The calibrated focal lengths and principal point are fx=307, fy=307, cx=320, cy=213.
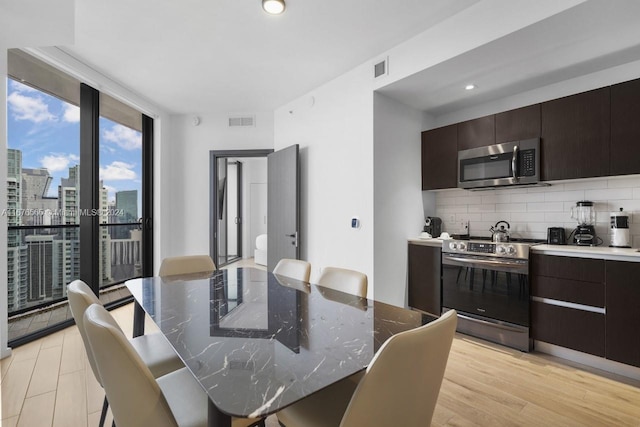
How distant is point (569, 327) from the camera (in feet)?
8.13

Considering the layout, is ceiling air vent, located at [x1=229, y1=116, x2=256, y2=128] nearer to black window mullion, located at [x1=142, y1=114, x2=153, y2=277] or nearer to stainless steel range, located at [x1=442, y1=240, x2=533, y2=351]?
black window mullion, located at [x1=142, y1=114, x2=153, y2=277]

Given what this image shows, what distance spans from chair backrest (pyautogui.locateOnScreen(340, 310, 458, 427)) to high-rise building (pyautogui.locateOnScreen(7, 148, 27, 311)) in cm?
353

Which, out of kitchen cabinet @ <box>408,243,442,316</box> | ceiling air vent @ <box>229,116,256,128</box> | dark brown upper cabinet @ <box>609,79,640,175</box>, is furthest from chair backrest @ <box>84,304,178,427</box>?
ceiling air vent @ <box>229,116,256,128</box>

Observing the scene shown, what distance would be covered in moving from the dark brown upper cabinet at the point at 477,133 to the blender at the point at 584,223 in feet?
3.20

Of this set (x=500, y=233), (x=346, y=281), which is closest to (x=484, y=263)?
(x=500, y=233)

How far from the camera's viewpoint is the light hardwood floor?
1809 millimetres

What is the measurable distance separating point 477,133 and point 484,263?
137cm

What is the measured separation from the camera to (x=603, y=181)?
277 centimetres

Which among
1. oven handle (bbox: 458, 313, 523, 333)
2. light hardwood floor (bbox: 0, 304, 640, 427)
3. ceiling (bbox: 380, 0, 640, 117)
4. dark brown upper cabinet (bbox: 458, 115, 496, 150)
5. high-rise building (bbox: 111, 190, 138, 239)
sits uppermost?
ceiling (bbox: 380, 0, 640, 117)

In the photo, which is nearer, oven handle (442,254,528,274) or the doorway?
oven handle (442,254,528,274)

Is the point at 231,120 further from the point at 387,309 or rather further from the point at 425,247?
the point at 387,309

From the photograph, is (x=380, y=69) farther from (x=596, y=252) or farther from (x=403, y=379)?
(x=403, y=379)

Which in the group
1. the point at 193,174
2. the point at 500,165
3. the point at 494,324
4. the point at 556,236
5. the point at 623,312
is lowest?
the point at 494,324

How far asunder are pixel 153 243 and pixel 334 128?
10.3ft
